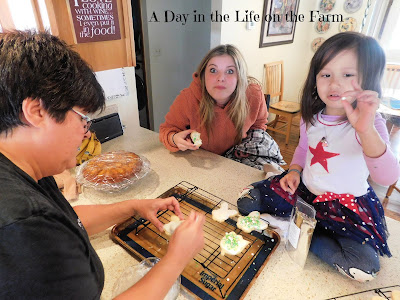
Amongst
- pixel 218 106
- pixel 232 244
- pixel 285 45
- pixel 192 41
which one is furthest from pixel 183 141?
pixel 285 45

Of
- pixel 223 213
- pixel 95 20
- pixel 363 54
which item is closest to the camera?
pixel 363 54

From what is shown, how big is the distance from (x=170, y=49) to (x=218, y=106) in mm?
1966

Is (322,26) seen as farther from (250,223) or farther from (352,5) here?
(250,223)

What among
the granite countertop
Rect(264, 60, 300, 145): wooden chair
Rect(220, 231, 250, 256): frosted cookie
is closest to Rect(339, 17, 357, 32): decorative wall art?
Rect(264, 60, 300, 145): wooden chair

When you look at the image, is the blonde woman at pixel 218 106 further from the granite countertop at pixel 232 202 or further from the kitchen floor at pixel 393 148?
the kitchen floor at pixel 393 148

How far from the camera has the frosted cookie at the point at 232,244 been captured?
0.75 m

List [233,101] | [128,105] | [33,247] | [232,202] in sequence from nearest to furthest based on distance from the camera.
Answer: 1. [33,247]
2. [232,202]
3. [233,101]
4. [128,105]

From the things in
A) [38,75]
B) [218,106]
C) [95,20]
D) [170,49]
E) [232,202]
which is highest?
[95,20]

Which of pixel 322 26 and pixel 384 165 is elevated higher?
pixel 322 26

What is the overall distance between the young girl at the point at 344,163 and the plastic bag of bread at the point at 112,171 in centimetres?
49

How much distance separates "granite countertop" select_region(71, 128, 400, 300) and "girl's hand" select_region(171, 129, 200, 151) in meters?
0.07

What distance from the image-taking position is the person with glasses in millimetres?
366

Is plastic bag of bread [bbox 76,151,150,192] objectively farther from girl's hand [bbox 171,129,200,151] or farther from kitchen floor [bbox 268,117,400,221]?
kitchen floor [bbox 268,117,400,221]

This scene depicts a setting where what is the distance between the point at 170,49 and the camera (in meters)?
3.16
